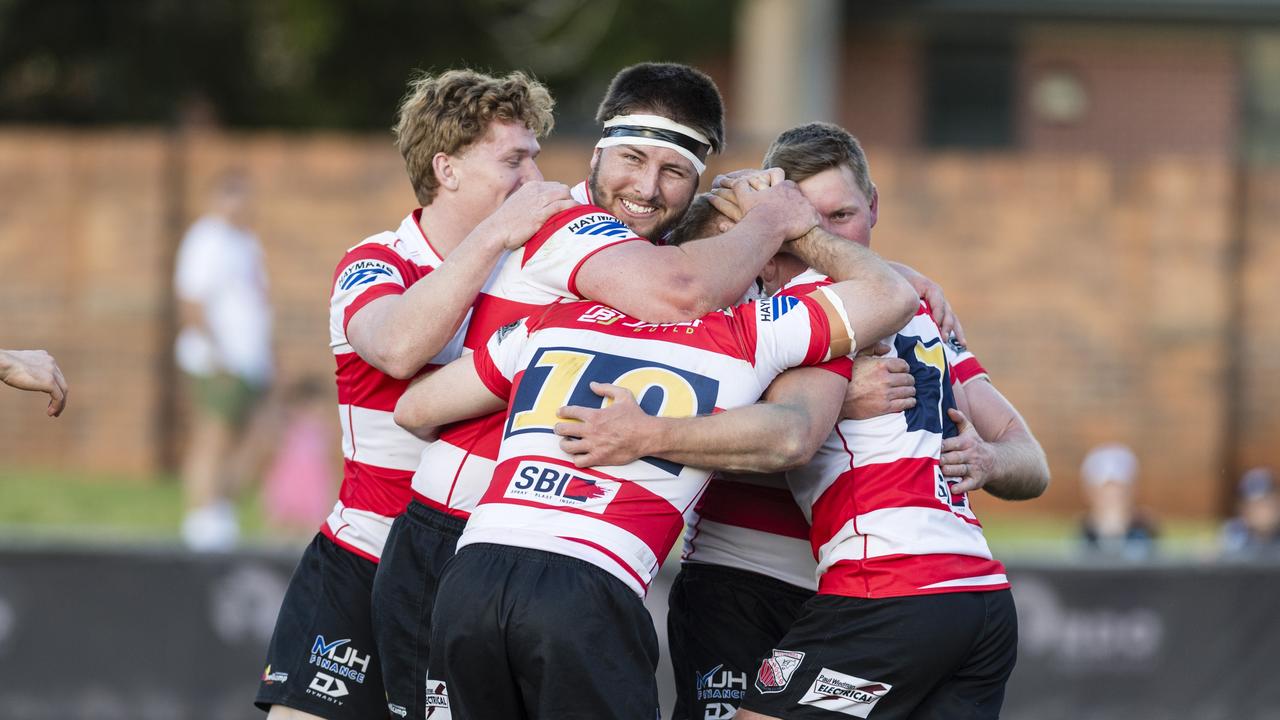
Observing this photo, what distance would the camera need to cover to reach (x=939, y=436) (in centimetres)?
418

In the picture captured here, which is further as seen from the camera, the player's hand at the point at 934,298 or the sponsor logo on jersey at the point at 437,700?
the player's hand at the point at 934,298

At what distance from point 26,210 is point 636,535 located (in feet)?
38.6

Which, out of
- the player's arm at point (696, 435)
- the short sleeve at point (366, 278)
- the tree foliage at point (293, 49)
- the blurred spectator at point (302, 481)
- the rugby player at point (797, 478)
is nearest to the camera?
the player's arm at point (696, 435)

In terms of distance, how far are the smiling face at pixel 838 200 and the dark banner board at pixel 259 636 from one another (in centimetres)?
332

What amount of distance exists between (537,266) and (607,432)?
1.96ft

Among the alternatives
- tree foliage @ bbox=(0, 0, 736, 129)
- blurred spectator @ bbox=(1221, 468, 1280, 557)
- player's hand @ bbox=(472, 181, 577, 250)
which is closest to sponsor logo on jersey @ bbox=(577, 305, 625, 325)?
player's hand @ bbox=(472, 181, 577, 250)

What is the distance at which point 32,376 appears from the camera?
3967 millimetres

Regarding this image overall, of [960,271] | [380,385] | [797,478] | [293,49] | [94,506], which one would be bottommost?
[94,506]

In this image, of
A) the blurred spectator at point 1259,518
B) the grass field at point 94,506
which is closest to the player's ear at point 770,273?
the blurred spectator at point 1259,518

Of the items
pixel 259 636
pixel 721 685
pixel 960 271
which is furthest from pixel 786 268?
pixel 960 271

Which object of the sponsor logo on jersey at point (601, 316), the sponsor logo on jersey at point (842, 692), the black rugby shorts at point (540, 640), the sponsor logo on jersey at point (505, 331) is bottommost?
the sponsor logo on jersey at point (842, 692)

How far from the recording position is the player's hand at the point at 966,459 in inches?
164

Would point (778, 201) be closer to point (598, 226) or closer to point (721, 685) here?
point (598, 226)

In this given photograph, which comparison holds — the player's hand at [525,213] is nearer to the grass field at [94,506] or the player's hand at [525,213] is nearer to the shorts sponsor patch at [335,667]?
the shorts sponsor patch at [335,667]
